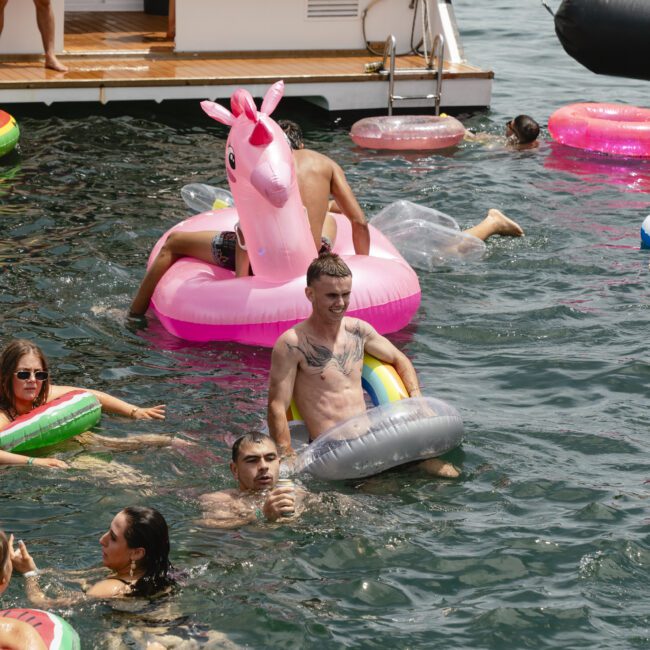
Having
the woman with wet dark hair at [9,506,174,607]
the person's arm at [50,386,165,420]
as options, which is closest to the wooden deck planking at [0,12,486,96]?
the person's arm at [50,386,165,420]

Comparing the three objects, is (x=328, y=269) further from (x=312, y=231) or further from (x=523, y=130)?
(x=523, y=130)

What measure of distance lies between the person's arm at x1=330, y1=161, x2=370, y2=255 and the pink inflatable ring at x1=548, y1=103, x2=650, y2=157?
5.30 m

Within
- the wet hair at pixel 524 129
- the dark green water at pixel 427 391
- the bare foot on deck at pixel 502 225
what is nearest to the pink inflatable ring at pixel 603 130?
the dark green water at pixel 427 391

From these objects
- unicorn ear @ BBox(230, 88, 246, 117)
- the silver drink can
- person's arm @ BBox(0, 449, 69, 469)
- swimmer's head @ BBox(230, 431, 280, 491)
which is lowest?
person's arm @ BBox(0, 449, 69, 469)

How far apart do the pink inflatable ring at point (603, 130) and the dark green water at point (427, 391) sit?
0.20 meters

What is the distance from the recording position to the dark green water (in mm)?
4984

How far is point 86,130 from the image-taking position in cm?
1271

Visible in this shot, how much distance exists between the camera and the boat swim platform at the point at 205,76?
12586 mm

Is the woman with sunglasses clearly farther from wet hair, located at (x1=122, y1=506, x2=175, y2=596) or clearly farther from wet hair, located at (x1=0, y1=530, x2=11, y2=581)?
wet hair, located at (x1=0, y1=530, x2=11, y2=581)

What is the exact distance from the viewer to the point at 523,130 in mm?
12852

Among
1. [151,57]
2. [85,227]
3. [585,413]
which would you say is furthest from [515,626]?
[151,57]

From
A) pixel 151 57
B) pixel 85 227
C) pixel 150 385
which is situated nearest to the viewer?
pixel 150 385

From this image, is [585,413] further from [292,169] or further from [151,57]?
[151,57]

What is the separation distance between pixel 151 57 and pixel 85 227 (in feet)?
13.6
